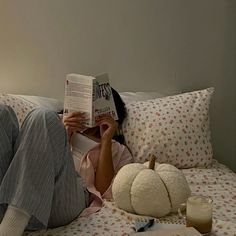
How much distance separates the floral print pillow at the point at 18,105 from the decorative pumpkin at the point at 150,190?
0.58 m

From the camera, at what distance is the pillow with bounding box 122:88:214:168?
6.26 feet

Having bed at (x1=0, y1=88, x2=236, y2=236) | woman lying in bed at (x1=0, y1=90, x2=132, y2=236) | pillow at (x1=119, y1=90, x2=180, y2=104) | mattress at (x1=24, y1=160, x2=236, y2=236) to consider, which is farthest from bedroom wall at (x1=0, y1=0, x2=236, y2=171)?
woman lying in bed at (x1=0, y1=90, x2=132, y2=236)

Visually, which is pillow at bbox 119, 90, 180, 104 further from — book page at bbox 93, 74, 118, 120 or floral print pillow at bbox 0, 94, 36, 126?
floral print pillow at bbox 0, 94, 36, 126

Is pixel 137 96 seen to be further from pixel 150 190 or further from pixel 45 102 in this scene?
pixel 150 190

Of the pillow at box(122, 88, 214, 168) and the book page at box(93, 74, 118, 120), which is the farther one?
the pillow at box(122, 88, 214, 168)

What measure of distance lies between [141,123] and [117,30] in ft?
1.79

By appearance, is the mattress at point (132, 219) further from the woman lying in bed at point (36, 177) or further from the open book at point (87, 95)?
the open book at point (87, 95)

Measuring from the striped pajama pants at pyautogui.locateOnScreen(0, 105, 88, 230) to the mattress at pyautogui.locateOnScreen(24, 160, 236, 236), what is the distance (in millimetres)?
52

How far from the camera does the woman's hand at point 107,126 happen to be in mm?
1787

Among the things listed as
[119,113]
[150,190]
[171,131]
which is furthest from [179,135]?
[150,190]

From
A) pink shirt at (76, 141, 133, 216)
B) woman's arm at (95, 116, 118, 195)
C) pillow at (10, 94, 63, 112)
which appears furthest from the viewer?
pillow at (10, 94, 63, 112)

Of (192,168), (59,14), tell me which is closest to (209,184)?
(192,168)

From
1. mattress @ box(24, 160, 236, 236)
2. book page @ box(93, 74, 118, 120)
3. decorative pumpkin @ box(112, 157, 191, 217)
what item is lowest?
mattress @ box(24, 160, 236, 236)

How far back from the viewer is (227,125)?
2383 mm
